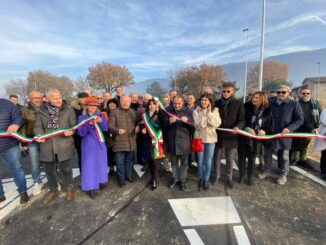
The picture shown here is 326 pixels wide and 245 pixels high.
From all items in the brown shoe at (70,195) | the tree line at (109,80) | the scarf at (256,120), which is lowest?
the brown shoe at (70,195)

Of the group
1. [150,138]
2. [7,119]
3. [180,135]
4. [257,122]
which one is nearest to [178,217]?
[180,135]

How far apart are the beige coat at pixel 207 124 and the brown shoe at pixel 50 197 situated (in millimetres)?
3179

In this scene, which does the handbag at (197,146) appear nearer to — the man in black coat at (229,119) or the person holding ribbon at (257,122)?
the man in black coat at (229,119)

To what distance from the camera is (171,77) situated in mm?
55281

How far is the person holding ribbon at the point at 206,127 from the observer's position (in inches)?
149

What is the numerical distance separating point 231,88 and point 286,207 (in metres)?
2.44

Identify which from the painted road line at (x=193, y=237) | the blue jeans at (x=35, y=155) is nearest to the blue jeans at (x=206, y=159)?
the painted road line at (x=193, y=237)

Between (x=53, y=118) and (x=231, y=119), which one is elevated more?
(x=53, y=118)

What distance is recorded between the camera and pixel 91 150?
3.78 meters

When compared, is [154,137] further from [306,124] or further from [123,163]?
[306,124]

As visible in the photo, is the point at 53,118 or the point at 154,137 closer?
the point at 53,118

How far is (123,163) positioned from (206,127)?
2.03 metres

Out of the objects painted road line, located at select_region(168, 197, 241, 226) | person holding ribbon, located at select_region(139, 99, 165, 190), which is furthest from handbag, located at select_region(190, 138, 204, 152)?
painted road line, located at select_region(168, 197, 241, 226)

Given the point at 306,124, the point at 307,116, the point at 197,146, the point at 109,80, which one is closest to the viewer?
the point at 197,146
